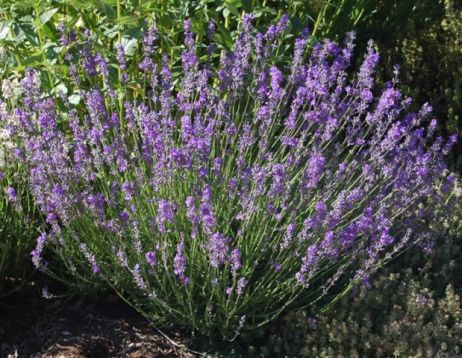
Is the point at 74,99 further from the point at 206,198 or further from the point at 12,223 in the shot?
the point at 206,198

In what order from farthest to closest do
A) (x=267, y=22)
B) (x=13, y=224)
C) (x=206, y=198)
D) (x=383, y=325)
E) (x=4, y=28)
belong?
(x=267, y=22)
(x=4, y=28)
(x=13, y=224)
(x=383, y=325)
(x=206, y=198)

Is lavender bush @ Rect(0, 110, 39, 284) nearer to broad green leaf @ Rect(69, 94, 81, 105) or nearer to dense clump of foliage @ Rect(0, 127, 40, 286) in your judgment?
dense clump of foliage @ Rect(0, 127, 40, 286)

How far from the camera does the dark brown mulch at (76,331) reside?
292 centimetres

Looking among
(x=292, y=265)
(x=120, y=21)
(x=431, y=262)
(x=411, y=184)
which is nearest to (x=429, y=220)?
(x=431, y=262)

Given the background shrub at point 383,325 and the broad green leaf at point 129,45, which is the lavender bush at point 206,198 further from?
the broad green leaf at point 129,45

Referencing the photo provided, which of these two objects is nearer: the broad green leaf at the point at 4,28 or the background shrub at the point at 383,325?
the background shrub at the point at 383,325

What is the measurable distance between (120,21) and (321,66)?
86cm

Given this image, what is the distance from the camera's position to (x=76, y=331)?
3.03 meters

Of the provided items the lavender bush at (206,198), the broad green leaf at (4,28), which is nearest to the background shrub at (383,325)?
the lavender bush at (206,198)

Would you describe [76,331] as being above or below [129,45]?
below

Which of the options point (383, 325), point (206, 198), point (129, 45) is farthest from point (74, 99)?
point (383, 325)

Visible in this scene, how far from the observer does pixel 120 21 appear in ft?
10.1

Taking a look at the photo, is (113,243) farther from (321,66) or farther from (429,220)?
(429,220)

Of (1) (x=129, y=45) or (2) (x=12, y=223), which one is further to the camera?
(1) (x=129, y=45)
